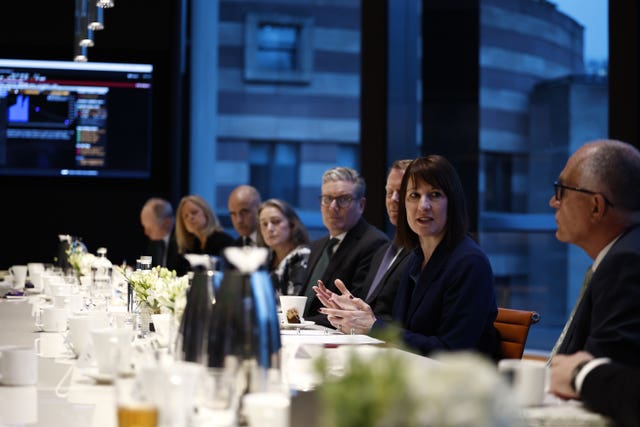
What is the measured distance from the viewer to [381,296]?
3678 millimetres

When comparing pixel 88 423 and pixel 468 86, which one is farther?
pixel 468 86

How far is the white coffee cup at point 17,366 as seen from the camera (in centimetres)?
206

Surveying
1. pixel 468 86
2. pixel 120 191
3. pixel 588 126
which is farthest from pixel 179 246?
pixel 588 126

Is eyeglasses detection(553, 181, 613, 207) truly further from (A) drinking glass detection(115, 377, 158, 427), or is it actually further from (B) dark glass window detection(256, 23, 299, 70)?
(B) dark glass window detection(256, 23, 299, 70)

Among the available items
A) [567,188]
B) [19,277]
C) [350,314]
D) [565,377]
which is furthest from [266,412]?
[19,277]

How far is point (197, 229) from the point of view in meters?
6.90

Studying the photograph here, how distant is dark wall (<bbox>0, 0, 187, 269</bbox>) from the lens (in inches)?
313

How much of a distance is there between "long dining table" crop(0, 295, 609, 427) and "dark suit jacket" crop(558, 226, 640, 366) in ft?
1.31

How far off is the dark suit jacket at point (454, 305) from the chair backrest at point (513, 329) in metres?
0.03

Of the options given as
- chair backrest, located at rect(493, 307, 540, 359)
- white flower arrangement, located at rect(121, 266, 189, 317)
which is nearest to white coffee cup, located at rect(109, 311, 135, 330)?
white flower arrangement, located at rect(121, 266, 189, 317)

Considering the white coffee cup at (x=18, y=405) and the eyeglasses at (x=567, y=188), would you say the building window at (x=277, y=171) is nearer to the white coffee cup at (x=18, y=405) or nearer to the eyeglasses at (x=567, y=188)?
the eyeglasses at (x=567, y=188)

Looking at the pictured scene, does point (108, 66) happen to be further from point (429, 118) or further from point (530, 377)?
point (530, 377)

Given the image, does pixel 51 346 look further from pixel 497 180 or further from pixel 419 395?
pixel 497 180

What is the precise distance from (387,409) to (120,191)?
24.0ft
